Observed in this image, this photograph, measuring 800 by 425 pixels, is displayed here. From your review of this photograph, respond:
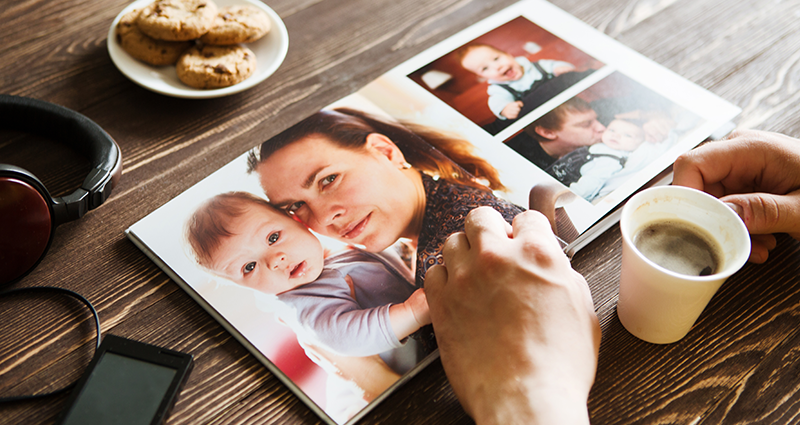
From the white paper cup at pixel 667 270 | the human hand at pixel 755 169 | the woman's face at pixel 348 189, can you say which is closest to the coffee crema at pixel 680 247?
the white paper cup at pixel 667 270

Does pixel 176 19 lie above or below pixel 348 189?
above

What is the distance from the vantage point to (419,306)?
506mm

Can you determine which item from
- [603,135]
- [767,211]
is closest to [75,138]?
[603,135]

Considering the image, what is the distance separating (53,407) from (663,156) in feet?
2.21

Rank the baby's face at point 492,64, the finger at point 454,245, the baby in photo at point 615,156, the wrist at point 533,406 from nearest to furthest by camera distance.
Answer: the wrist at point 533,406
the finger at point 454,245
the baby in photo at point 615,156
the baby's face at point 492,64

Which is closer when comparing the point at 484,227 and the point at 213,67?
the point at 484,227

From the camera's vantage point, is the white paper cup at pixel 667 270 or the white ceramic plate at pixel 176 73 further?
the white ceramic plate at pixel 176 73

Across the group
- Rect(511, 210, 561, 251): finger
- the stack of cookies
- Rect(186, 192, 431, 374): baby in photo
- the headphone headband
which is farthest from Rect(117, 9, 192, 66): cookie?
Rect(511, 210, 561, 251): finger

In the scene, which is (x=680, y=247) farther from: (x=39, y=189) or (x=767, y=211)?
(x=39, y=189)

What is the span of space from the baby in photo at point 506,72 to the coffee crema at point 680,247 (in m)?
0.27

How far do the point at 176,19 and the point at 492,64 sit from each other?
16.4 inches

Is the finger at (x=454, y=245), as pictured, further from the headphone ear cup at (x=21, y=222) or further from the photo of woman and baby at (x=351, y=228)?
the headphone ear cup at (x=21, y=222)

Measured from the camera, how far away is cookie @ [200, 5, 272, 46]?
688 millimetres

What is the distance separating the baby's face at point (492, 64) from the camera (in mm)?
744
